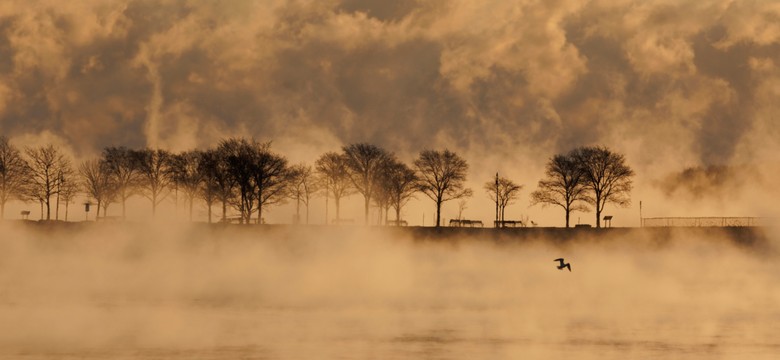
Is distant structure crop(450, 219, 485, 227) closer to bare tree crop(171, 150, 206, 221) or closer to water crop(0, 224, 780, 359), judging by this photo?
water crop(0, 224, 780, 359)

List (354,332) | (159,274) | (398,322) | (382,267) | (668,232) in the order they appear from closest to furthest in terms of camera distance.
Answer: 1. (354,332)
2. (398,322)
3. (159,274)
4. (382,267)
5. (668,232)

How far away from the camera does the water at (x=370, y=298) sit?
7288 cm

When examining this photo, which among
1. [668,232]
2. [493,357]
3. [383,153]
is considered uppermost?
[383,153]

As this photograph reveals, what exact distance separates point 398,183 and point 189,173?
29.7 metres

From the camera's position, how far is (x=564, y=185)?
19412 centimetres

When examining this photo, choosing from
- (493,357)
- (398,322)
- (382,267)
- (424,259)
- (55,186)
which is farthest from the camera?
(55,186)

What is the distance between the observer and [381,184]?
196125 millimetres

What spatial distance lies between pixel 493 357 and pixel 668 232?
357 ft

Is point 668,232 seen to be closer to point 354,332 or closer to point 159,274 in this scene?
point 159,274

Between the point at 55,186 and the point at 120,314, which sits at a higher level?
the point at 55,186

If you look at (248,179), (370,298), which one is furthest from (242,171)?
(370,298)

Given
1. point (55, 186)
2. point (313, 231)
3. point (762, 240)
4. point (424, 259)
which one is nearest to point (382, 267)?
point (424, 259)

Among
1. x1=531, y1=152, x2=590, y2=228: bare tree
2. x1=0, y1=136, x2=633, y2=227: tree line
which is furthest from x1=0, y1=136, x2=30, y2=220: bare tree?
x1=531, y1=152, x2=590, y2=228: bare tree

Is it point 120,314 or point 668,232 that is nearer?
point 120,314
